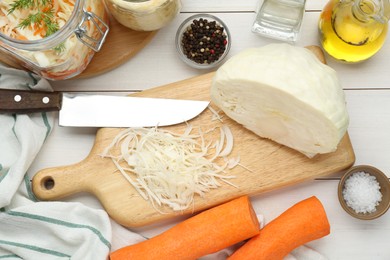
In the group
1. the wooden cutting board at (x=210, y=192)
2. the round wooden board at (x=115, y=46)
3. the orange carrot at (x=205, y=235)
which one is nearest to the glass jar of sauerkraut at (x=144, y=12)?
the round wooden board at (x=115, y=46)

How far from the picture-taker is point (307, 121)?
4.26 ft

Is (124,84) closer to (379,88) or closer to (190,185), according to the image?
(190,185)

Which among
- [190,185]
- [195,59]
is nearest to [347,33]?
[195,59]

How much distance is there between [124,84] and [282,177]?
522mm

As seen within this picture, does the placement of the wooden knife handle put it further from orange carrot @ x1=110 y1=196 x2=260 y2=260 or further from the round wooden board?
orange carrot @ x1=110 y1=196 x2=260 y2=260

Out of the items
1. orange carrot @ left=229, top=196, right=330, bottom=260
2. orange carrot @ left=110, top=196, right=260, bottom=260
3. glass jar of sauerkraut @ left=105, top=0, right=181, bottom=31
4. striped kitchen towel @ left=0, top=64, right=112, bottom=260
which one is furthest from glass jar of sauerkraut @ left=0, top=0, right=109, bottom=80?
orange carrot @ left=229, top=196, right=330, bottom=260

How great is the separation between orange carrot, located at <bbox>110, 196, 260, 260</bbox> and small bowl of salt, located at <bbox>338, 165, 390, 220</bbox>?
10.3 inches

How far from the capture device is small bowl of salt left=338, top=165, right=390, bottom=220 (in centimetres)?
140

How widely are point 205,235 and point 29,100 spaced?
1.95 feet

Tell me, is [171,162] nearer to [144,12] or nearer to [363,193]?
[144,12]

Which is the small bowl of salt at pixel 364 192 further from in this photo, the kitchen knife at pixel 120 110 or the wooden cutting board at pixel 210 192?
the kitchen knife at pixel 120 110

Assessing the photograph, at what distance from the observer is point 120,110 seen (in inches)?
56.4

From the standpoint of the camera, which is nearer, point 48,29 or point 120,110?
point 48,29

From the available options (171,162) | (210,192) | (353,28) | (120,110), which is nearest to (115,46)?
(120,110)
